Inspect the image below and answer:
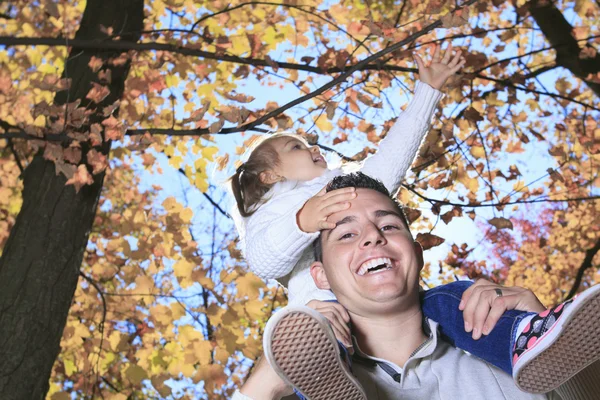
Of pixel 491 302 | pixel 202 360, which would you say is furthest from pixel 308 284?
pixel 202 360

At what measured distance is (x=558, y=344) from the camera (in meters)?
1.61

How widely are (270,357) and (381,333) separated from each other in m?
0.56

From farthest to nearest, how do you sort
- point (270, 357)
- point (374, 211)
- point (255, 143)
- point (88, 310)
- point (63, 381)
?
point (63, 381)
point (88, 310)
point (255, 143)
point (374, 211)
point (270, 357)

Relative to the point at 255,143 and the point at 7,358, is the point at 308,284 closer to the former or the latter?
the point at 255,143

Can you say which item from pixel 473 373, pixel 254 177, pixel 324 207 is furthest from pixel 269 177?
pixel 473 373

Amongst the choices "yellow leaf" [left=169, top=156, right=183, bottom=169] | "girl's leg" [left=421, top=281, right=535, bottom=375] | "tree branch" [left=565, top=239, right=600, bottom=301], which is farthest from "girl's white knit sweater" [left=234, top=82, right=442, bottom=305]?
"tree branch" [left=565, top=239, right=600, bottom=301]

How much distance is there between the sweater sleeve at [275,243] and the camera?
2406mm

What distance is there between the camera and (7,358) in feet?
10.5

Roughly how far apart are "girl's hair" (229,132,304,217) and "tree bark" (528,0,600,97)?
3217 mm

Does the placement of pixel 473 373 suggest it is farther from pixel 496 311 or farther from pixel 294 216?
pixel 294 216

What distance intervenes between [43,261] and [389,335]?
7.81ft

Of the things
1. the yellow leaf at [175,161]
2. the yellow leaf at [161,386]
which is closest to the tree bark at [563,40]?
the yellow leaf at [175,161]

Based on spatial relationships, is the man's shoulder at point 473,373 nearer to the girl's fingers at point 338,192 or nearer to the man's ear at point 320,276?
the man's ear at point 320,276

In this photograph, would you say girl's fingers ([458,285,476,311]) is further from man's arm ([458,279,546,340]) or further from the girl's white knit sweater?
the girl's white knit sweater
